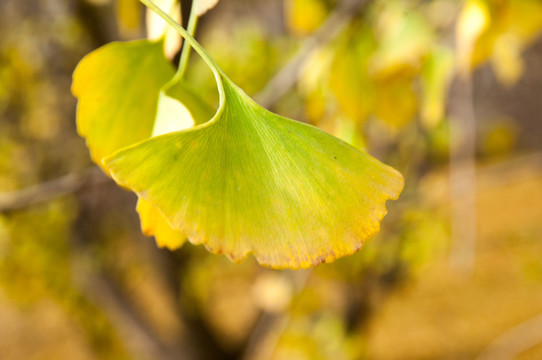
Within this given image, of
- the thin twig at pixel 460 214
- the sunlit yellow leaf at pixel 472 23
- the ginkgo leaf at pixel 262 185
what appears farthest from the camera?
the thin twig at pixel 460 214

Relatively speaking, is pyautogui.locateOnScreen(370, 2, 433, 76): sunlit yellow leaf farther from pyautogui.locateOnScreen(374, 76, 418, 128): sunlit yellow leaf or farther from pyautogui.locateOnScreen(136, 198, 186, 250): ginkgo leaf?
pyautogui.locateOnScreen(136, 198, 186, 250): ginkgo leaf

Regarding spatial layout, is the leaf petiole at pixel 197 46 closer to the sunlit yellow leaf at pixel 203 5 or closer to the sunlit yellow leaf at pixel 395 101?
the sunlit yellow leaf at pixel 203 5

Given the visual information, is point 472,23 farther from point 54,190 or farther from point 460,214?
point 460,214

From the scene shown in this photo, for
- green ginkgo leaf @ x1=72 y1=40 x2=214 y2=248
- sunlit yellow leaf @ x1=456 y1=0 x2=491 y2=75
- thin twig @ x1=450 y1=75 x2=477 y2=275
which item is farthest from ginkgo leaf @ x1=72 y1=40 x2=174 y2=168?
thin twig @ x1=450 y1=75 x2=477 y2=275

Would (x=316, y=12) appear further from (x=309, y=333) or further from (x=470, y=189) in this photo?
(x=309, y=333)

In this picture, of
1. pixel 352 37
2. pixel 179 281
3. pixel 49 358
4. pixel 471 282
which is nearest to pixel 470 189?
pixel 352 37

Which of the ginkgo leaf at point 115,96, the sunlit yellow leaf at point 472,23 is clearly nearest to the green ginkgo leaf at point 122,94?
the ginkgo leaf at point 115,96
